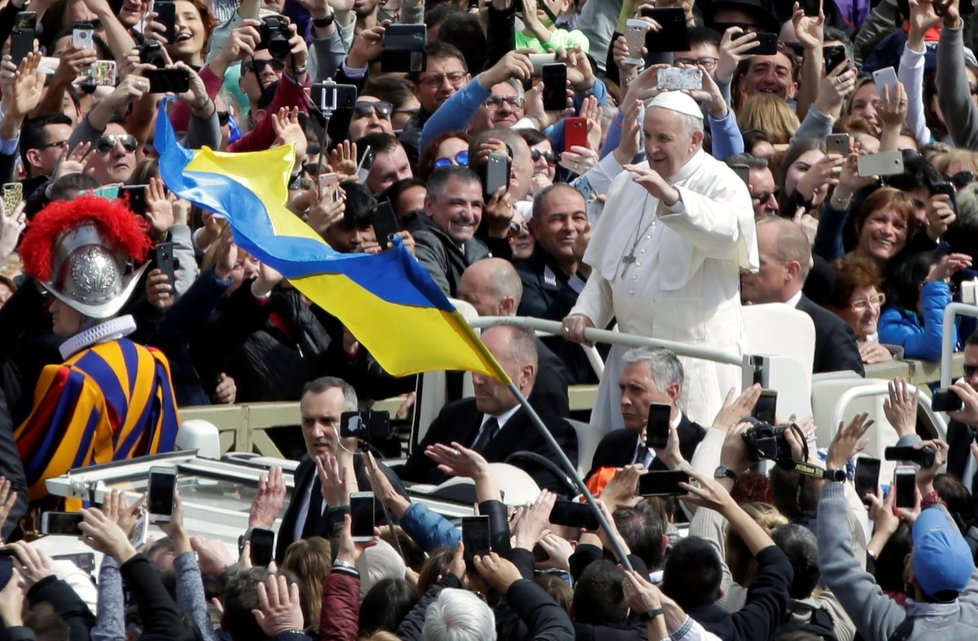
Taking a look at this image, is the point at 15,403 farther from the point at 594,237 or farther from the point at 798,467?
the point at 798,467

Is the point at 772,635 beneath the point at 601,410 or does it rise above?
above

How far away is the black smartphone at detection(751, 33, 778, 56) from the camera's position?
13.6 meters

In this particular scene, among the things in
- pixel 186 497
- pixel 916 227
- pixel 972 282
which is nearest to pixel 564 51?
pixel 916 227

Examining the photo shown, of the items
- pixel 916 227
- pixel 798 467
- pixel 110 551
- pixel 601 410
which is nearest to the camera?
pixel 110 551

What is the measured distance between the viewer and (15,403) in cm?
950

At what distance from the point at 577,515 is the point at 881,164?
4672 millimetres

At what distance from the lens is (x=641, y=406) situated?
9.30 m

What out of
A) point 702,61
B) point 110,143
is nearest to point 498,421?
point 110,143

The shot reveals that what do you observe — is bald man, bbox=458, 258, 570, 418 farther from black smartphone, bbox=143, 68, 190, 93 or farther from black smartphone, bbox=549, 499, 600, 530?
black smartphone, bbox=549, 499, 600, 530

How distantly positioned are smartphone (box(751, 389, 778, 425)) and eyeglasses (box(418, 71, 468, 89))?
4969 millimetres

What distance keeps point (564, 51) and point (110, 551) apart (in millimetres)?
6866

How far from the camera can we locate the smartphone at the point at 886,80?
12.6 m

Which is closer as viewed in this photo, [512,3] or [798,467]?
[798,467]

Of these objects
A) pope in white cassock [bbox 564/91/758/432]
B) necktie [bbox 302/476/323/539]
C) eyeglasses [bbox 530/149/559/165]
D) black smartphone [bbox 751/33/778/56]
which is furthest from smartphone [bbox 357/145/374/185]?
necktie [bbox 302/476/323/539]
